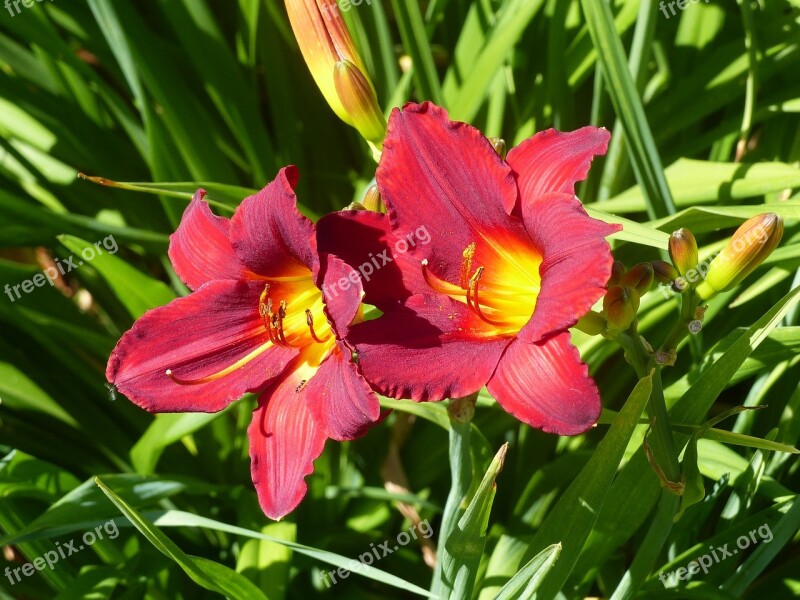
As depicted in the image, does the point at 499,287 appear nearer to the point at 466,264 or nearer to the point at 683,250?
the point at 466,264

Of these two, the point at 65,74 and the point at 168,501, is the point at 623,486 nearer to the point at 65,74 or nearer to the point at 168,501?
the point at 168,501

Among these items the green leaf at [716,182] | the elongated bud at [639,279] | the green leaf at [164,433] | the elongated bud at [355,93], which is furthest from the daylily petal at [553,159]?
the green leaf at [164,433]

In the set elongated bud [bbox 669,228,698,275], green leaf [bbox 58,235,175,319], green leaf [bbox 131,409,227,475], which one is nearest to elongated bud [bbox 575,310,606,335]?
elongated bud [bbox 669,228,698,275]

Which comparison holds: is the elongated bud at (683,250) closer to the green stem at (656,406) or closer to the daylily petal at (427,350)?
the green stem at (656,406)

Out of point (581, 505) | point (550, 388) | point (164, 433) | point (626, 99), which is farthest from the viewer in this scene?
point (164, 433)

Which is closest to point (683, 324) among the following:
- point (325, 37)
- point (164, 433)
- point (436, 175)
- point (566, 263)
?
point (566, 263)

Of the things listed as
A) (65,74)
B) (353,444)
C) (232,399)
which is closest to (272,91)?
(65,74)
